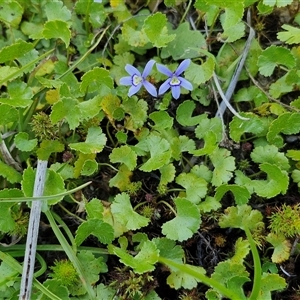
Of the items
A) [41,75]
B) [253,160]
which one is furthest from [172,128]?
[41,75]

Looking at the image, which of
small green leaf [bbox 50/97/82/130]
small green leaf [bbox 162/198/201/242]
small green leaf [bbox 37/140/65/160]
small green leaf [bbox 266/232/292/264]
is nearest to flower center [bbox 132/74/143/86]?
small green leaf [bbox 50/97/82/130]

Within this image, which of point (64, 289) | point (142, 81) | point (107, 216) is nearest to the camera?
point (64, 289)

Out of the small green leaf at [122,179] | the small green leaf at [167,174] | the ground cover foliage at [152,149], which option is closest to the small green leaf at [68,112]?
the ground cover foliage at [152,149]

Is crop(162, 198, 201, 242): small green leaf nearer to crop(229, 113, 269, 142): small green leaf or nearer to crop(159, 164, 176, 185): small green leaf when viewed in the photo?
crop(159, 164, 176, 185): small green leaf

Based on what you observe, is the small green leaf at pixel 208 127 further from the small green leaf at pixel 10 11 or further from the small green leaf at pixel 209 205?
the small green leaf at pixel 10 11

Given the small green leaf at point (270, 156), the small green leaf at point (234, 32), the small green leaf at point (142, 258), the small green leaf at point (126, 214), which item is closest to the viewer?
the small green leaf at point (142, 258)

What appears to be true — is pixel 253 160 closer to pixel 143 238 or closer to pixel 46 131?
pixel 143 238
